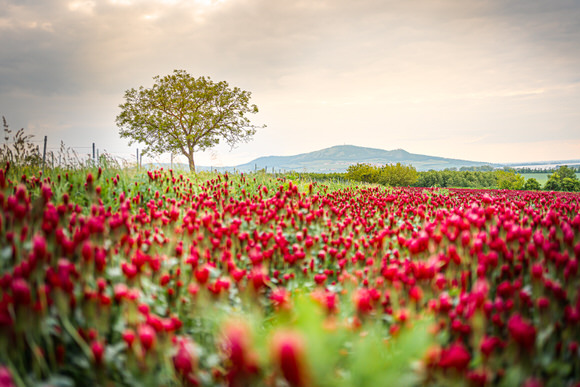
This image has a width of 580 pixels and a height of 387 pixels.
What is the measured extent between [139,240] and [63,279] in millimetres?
1523

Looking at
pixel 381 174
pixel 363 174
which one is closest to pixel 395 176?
pixel 381 174

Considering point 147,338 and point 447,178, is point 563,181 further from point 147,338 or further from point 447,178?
point 147,338

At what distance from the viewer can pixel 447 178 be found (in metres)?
44.2

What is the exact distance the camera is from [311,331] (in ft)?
3.99

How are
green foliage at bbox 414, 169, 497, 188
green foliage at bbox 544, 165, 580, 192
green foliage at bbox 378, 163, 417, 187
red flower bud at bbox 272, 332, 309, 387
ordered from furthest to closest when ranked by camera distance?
1. green foliage at bbox 414, 169, 497, 188
2. green foliage at bbox 544, 165, 580, 192
3. green foliage at bbox 378, 163, 417, 187
4. red flower bud at bbox 272, 332, 309, 387

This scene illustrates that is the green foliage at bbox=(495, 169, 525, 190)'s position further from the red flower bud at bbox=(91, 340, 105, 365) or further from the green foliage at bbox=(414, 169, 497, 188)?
the red flower bud at bbox=(91, 340, 105, 365)

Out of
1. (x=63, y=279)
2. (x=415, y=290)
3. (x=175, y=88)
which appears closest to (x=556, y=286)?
(x=415, y=290)

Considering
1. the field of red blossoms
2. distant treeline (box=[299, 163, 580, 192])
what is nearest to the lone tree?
distant treeline (box=[299, 163, 580, 192])

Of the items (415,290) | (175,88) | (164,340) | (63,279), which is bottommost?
(164,340)

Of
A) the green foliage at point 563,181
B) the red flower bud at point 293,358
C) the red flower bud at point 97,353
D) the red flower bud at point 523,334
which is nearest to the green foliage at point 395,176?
the green foliage at point 563,181

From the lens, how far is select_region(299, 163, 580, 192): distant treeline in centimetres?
3220

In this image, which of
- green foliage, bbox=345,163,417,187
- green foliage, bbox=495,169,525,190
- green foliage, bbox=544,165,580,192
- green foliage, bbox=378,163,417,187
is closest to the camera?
green foliage, bbox=345,163,417,187

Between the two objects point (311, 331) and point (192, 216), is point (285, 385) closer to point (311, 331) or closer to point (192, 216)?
point (311, 331)

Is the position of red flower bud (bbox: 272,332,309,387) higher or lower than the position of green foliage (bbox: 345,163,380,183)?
lower
